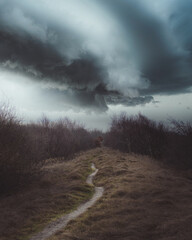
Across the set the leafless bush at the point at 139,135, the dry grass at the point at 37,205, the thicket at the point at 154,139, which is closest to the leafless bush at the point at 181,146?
the thicket at the point at 154,139

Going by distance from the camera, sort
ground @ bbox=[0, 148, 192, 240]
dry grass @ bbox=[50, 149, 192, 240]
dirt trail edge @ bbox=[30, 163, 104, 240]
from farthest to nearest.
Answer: dirt trail edge @ bbox=[30, 163, 104, 240] < ground @ bbox=[0, 148, 192, 240] < dry grass @ bbox=[50, 149, 192, 240]

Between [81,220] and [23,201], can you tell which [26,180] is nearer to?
[23,201]

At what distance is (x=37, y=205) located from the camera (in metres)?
10.3

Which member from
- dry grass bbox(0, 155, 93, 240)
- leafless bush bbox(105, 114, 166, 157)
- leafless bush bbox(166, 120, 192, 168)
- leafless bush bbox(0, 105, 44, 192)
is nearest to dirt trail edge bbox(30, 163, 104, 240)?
dry grass bbox(0, 155, 93, 240)

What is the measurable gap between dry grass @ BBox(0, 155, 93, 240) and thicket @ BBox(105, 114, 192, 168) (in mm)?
11576

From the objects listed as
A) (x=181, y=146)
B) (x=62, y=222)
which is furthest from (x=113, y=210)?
(x=181, y=146)

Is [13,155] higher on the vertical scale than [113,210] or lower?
higher

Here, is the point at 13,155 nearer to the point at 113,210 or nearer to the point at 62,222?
the point at 62,222

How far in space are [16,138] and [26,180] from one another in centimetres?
297

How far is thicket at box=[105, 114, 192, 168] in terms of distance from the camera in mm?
20828

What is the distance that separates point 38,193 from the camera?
478 inches

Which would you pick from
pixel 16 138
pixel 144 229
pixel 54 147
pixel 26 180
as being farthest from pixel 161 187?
pixel 54 147

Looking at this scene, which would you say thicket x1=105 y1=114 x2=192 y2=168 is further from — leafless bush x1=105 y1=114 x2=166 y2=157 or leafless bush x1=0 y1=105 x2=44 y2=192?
leafless bush x1=0 y1=105 x2=44 y2=192

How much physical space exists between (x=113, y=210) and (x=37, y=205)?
3860 mm
